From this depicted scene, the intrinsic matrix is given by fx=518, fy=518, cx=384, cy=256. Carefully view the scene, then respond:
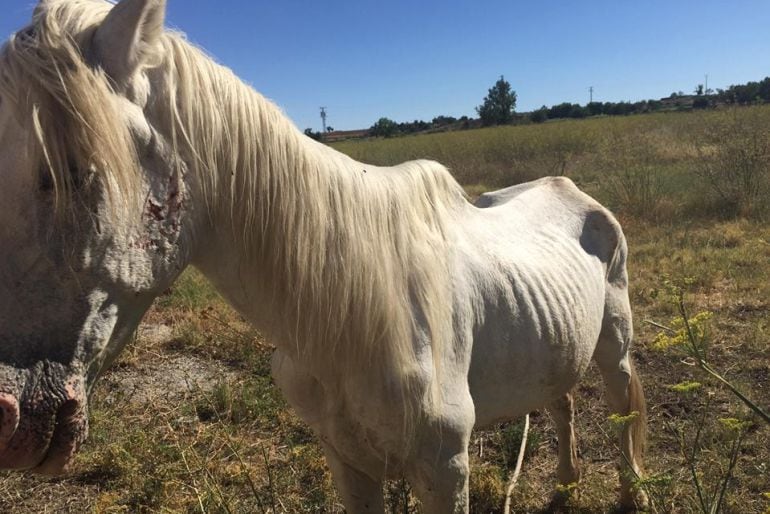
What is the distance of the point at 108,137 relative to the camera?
0.92 meters

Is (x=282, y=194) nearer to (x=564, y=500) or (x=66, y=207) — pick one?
(x=66, y=207)

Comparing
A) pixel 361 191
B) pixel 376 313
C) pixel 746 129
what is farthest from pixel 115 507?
pixel 746 129

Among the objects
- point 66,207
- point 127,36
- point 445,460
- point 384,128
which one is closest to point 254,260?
point 66,207

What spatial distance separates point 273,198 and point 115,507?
6.25 feet

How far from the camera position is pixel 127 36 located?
Answer: 964 mm

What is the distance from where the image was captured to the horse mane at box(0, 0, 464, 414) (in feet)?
3.02

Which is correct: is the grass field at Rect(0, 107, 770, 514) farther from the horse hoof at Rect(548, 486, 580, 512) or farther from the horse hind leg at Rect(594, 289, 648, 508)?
the horse hind leg at Rect(594, 289, 648, 508)

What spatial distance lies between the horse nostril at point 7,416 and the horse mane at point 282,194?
38cm

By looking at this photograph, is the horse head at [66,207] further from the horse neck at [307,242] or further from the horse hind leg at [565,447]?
the horse hind leg at [565,447]

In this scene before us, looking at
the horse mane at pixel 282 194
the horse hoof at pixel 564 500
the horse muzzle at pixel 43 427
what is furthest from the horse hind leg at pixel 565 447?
the horse muzzle at pixel 43 427

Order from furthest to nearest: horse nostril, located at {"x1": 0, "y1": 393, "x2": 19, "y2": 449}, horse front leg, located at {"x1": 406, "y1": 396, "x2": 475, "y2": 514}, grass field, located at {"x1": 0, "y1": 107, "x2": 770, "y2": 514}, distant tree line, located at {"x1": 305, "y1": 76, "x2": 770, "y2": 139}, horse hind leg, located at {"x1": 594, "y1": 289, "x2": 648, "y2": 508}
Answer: distant tree line, located at {"x1": 305, "y1": 76, "x2": 770, "y2": 139} → horse hind leg, located at {"x1": 594, "y1": 289, "x2": 648, "y2": 508} → grass field, located at {"x1": 0, "y1": 107, "x2": 770, "y2": 514} → horse front leg, located at {"x1": 406, "y1": 396, "x2": 475, "y2": 514} → horse nostril, located at {"x1": 0, "y1": 393, "x2": 19, "y2": 449}

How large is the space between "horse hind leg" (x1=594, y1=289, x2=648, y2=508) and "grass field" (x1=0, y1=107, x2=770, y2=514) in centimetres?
18

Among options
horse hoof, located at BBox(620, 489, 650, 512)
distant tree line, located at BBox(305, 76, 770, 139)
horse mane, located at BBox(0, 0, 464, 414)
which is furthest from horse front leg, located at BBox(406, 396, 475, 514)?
distant tree line, located at BBox(305, 76, 770, 139)

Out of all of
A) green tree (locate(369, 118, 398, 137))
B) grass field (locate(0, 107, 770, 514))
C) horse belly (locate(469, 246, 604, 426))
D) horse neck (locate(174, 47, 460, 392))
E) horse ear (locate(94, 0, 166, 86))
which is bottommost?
grass field (locate(0, 107, 770, 514))
